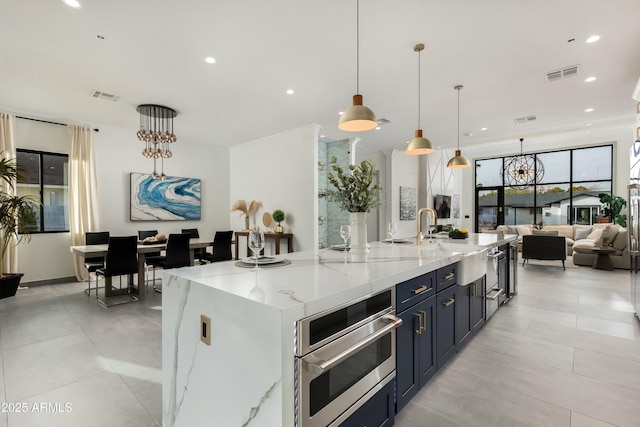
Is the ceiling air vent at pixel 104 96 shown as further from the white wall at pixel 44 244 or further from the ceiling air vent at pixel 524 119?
the ceiling air vent at pixel 524 119

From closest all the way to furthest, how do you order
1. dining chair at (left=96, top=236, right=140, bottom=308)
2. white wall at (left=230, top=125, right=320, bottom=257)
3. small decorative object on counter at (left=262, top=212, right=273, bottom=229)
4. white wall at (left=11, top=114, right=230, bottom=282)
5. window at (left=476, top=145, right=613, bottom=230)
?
1. dining chair at (left=96, top=236, right=140, bottom=308)
2. white wall at (left=11, top=114, right=230, bottom=282)
3. white wall at (left=230, top=125, right=320, bottom=257)
4. small decorative object on counter at (left=262, top=212, right=273, bottom=229)
5. window at (left=476, top=145, right=613, bottom=230)

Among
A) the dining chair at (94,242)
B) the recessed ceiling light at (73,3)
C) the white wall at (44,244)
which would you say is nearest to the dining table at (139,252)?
the dining chair at (94,242)

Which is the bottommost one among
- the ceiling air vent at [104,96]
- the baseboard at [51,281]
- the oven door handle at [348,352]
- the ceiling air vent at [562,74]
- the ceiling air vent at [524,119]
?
the baseboard at [51,281]

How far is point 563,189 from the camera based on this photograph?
9.57 m

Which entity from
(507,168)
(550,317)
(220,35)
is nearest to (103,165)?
(220,35)

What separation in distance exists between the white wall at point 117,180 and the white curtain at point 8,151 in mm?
185

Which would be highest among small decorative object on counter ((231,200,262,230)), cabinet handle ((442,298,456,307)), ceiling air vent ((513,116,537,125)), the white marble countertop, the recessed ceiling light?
ceiling air vent ((513,116,537,125))

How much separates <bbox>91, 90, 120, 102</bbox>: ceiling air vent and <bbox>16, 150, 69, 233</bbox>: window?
189 centimetres

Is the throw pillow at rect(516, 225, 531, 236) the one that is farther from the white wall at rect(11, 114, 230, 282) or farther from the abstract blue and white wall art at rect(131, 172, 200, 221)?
the abstract blue and white wall art at rect(131, 172, 200, 221)

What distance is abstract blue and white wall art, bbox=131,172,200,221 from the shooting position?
6262 mm

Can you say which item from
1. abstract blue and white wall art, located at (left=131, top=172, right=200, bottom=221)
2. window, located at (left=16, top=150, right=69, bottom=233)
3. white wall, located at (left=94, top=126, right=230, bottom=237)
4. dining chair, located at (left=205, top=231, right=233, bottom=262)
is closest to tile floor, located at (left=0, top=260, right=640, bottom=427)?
dining chair, located at (left=205, top=231, right=233, bottom=262)

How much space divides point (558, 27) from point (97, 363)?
16.7 ft

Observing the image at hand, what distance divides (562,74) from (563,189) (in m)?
7.34

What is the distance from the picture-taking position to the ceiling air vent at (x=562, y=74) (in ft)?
12.4
